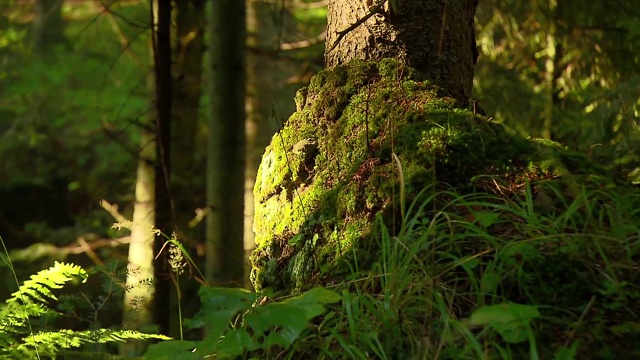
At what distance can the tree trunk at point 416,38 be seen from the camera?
131 inches

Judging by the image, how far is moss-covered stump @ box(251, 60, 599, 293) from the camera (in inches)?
107

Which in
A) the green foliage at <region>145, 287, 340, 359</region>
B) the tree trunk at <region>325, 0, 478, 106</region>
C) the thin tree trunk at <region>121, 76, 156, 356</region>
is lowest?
the thin tree trunk at <region>121, 76, 156, 356</region>

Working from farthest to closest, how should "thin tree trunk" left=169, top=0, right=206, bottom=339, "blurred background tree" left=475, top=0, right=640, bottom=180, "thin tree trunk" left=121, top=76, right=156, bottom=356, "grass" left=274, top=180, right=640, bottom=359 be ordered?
1. "blurred background tree" left=475, top=0, right=640, bottom=180
2. "thin tree trunk" left=169, top=0, right=206, bottom=339
3. "thin tree trunk" left=121, top=76, right=156, bottom=356
4. "grass" left=274, top=180, right=640, bottom=359

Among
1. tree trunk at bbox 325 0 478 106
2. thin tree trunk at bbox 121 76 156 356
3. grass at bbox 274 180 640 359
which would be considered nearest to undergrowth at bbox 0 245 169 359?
grass at bbox 274 180 640 359

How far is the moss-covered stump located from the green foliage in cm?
40

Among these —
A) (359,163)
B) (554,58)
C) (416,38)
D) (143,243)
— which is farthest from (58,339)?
(554,58)

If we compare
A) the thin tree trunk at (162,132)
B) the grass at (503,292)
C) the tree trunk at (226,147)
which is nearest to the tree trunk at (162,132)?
the thin tree trunk at (162,132)

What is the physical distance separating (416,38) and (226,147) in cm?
253

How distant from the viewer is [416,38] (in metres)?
3.35

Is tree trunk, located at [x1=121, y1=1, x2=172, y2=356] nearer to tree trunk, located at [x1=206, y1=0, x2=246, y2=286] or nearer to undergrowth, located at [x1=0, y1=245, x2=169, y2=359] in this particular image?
tree trunk, located at [x1=206, y1=0, x2=246, y2=286]

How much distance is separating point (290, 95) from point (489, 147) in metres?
8.12

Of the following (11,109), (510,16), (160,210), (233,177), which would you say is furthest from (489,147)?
(11,109)

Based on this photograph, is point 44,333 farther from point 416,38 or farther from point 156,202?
point 156,202

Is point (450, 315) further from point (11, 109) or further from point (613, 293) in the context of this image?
point (11, 109)
